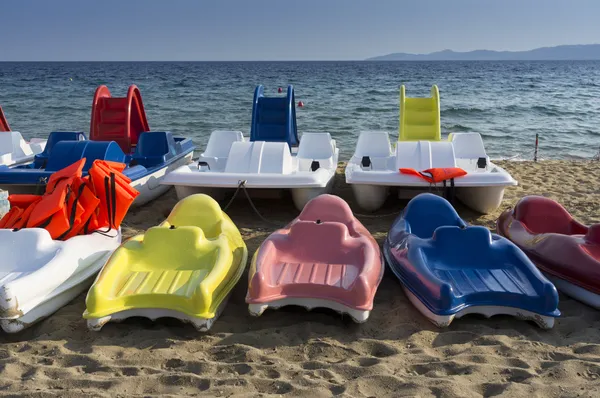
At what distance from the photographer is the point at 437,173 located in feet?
19.2

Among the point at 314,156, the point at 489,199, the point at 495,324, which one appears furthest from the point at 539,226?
the point at 314,156

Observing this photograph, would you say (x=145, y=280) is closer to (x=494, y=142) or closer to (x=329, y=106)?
(x=494, y=142)

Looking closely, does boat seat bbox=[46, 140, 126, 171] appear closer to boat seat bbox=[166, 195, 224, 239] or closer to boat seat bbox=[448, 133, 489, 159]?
boat seat bbox=[166, 195, 224, 239]

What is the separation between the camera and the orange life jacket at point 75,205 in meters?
4.59

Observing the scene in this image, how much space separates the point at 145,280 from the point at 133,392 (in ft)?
3.45

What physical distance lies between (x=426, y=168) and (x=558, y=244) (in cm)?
217

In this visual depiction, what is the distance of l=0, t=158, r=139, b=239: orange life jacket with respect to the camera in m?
4.59

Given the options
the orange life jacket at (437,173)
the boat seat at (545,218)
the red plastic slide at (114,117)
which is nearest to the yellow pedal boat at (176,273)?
the orange life jacket at (437,173)

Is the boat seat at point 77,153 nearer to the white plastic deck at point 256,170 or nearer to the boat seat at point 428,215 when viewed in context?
the white plastic deck at point 256,170

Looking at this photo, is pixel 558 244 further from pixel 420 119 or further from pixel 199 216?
pixel 420 119

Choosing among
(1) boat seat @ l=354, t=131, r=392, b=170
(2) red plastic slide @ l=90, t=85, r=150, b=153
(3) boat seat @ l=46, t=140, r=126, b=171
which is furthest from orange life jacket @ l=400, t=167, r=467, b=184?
(2) red plastic slide @ l=90, t=85, r=150, b=153

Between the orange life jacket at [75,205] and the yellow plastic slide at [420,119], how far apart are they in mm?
4504

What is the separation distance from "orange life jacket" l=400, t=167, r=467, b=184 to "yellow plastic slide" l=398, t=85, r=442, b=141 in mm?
2074

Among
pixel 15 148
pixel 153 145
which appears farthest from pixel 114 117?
pixel 15 148
